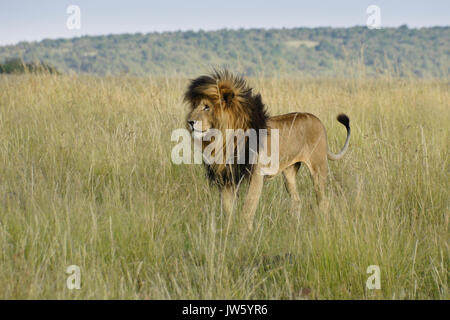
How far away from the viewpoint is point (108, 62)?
51156 mm

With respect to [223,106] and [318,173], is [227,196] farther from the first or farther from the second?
[318,173]

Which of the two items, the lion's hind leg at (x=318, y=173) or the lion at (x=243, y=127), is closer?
the lion at (x=243, y=127)

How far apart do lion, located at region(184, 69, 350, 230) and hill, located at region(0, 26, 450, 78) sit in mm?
45470

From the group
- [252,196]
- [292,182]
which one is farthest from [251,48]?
[252,196]

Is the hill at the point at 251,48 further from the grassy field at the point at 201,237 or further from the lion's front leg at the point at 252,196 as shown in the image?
the lion's front leg at the point at 252,196

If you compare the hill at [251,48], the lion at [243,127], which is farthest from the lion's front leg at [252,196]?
the hill at [251,48]

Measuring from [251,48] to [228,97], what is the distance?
60519mm

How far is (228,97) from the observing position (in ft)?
12.0

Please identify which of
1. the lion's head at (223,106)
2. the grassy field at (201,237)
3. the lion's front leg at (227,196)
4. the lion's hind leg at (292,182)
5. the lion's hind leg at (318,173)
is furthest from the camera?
the lion's hind leg at (292,182)

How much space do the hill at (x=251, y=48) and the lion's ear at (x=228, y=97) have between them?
1813 inches

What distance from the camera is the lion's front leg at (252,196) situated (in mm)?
3666

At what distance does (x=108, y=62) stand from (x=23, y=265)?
5086 centimetres
